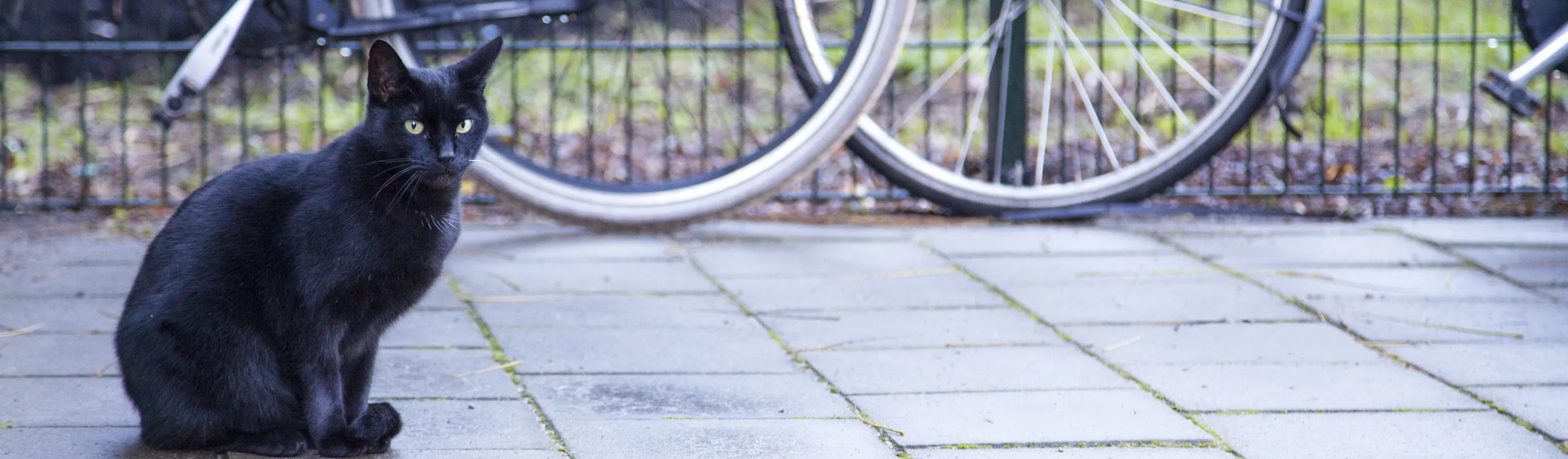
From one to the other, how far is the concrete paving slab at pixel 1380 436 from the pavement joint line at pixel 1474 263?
1069mm

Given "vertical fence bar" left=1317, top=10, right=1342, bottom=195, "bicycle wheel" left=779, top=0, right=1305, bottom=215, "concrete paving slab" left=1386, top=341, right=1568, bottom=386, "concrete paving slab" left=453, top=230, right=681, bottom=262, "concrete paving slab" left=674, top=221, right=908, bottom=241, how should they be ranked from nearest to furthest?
"concrete paving slab" left=1386, top=341, right=1568, bottom=386, "concrete paving slab" left=453, top=230, right=681, bottom=262, "bicycle wheel" left=779, top=0, right=1305, bottom=215, "concrete paving slab" left=674, top=221, right=908, bottom=241, "vertical fence bar" left=1317, top=10, right=1342, bottom=195

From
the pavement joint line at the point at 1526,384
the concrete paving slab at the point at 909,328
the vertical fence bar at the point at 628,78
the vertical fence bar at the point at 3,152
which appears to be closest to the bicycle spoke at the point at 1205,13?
the concrete paving slab at the point at 909,328

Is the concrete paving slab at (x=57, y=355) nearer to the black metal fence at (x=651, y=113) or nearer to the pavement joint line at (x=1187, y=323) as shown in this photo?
the black metal fence at (x=651, y=113)

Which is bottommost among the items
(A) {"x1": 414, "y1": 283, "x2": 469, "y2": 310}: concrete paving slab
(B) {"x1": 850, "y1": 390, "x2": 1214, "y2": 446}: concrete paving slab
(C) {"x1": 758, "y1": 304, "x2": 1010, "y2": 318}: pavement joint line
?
(B) {"x1": 850, "y1": 390, "x2": 1214, "y2": 446}: concrete paving slab

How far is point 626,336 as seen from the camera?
2850mm

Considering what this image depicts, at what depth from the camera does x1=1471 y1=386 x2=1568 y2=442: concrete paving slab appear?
2.25m

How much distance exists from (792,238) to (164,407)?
2.11 m

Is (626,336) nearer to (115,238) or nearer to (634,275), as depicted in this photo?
(634,275)

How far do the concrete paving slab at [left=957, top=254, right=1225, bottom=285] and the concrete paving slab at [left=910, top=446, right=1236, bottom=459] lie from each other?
1195 millimetres

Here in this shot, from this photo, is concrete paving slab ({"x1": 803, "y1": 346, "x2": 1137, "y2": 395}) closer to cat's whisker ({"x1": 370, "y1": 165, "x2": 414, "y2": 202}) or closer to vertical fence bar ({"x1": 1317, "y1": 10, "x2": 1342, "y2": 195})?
cat's whisker ({"x1": 370, "y1": 165, "x2": 414, "y2": 202})

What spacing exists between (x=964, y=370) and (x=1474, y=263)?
166 cm

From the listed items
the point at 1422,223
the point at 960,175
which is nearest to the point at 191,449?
the point at 960,175

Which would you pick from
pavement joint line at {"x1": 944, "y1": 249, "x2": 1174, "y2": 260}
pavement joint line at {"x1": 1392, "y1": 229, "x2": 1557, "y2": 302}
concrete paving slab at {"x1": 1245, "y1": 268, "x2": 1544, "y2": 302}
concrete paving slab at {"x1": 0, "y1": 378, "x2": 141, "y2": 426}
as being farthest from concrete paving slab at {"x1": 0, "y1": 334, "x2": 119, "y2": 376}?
pavement joint line at {"x1": 1392, "y1": 229, "x2": 1557, "y2": 302}

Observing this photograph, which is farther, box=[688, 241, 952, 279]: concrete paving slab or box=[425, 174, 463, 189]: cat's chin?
box=[688, 241, 952, 279]: concrete paving slab
